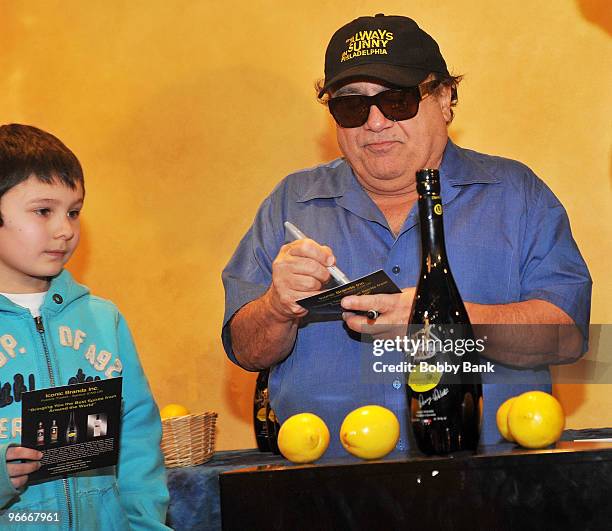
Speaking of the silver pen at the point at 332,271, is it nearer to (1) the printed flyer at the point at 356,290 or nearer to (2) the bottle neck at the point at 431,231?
(1) the printed flyer at the point at 356,290

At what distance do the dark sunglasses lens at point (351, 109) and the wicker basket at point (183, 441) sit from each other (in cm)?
112

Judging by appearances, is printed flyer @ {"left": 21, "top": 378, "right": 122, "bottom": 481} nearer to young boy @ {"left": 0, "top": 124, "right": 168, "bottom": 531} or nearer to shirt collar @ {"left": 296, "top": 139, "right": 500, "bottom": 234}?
young boy @ {"left": 0, "top": 124, "right": 168, "bottom": 531}

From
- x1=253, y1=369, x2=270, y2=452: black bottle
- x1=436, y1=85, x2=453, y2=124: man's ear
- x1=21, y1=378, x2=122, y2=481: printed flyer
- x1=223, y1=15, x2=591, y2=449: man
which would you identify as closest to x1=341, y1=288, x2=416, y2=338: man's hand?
x1=223, y1=15, x2=591, y2=449: man

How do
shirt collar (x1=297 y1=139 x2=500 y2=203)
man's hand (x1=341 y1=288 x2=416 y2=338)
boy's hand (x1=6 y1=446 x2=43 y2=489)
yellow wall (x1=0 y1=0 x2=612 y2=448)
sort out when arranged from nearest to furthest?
1. man's hand (x1=341 y1=288 x2=416 y2=338)
2. boy's hand (x1=6 y1=446 x2=43 y2=489)
3. shirt collar (x1=297 y1=139 x2=500 y2=203)
4. yellow wall (x1=0 y1=0 x2=612 y2=448)

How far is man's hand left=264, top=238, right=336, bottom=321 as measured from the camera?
1.79 meters

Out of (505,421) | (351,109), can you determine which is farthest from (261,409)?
(505,421)

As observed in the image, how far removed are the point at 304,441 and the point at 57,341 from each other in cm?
80

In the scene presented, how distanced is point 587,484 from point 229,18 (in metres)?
2.96

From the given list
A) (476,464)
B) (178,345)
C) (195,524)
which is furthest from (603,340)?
Result: (178,345)

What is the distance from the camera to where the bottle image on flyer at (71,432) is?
1.78 m

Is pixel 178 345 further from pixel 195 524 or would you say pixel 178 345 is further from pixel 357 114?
pixel 357 114

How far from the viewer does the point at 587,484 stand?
1.25m

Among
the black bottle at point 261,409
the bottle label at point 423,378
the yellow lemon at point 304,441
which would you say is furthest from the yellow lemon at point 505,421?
the black bottle at point 261,409

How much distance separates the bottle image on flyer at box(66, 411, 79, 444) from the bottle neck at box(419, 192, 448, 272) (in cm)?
74
